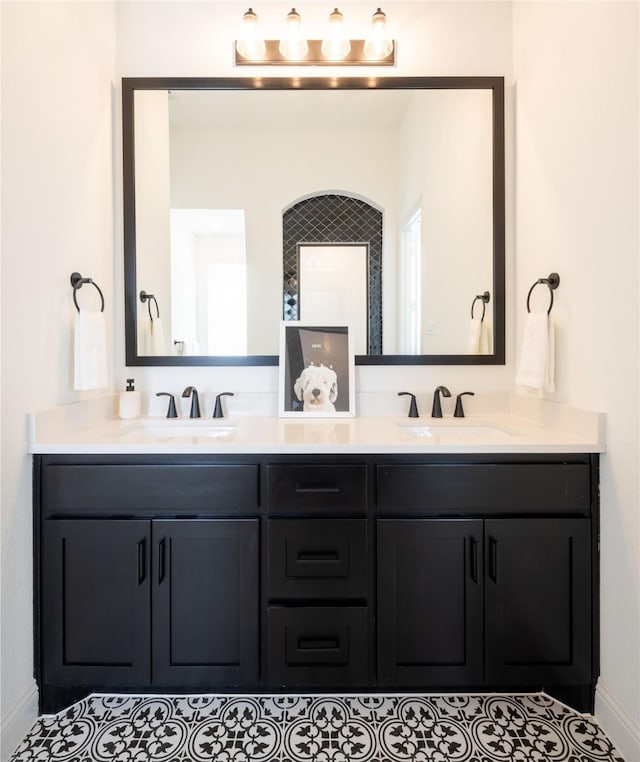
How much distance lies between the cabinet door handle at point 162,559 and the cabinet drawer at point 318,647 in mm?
347

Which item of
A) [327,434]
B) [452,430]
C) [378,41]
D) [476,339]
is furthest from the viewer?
[476,339]

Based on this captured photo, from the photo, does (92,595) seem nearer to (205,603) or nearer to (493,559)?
(205,603)

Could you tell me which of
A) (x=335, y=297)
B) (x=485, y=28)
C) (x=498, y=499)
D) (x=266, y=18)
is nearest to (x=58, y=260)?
(x=335, y=297)

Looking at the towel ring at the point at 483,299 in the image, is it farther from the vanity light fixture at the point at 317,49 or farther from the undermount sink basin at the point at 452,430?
the vanity light fixture at the point at 317,49

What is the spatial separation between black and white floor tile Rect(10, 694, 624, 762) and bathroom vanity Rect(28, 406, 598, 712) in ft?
0.36

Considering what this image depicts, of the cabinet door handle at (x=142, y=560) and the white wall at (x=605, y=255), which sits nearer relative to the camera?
the white wall at (x=605, y=255)

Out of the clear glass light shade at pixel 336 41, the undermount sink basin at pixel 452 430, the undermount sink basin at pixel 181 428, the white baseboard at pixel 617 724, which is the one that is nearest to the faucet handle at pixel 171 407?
the undermount sink basin at pixel 181 428

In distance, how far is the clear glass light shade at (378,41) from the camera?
1708 millimetres

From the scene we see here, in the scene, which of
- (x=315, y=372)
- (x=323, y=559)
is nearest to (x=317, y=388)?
(x=315, y=372)

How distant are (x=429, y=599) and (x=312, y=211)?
1.51 metres

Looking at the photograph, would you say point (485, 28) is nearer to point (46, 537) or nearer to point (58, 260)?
point (58, 260)

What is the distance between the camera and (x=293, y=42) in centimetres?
172

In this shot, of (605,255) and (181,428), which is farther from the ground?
(605,255)

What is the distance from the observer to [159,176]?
1.81 meters
